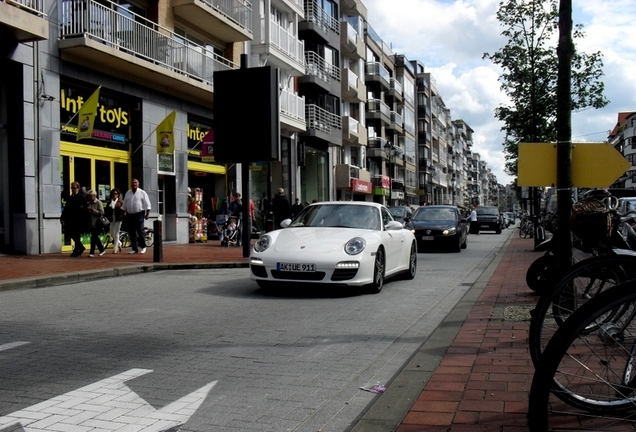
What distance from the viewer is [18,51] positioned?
624 inches

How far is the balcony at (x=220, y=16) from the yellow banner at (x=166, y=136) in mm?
4622

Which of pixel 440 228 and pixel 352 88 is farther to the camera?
pixel 352 88

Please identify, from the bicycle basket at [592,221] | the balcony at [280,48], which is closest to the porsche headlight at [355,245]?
the bicycle basket at [592,221]

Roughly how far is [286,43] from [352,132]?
13.2 metres

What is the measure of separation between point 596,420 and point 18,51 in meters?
16.1

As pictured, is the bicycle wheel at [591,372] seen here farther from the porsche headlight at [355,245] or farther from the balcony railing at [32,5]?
the balcony railing at [32,5]

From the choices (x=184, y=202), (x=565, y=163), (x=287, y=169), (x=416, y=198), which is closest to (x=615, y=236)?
(x=565, y=163)

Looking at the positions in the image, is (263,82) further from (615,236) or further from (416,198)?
(416,198)

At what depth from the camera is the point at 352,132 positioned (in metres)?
43.8

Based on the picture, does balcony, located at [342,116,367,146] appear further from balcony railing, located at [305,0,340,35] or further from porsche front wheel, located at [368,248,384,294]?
porsche front wheel, located at [368,248,384,294]

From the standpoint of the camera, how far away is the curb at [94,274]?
1050 centimetres

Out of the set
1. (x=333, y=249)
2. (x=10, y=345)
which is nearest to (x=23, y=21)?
(x=333, y=249)

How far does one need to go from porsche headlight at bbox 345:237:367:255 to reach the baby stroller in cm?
1140

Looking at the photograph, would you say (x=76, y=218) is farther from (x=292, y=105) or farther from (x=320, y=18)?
(x=320, y=18)
